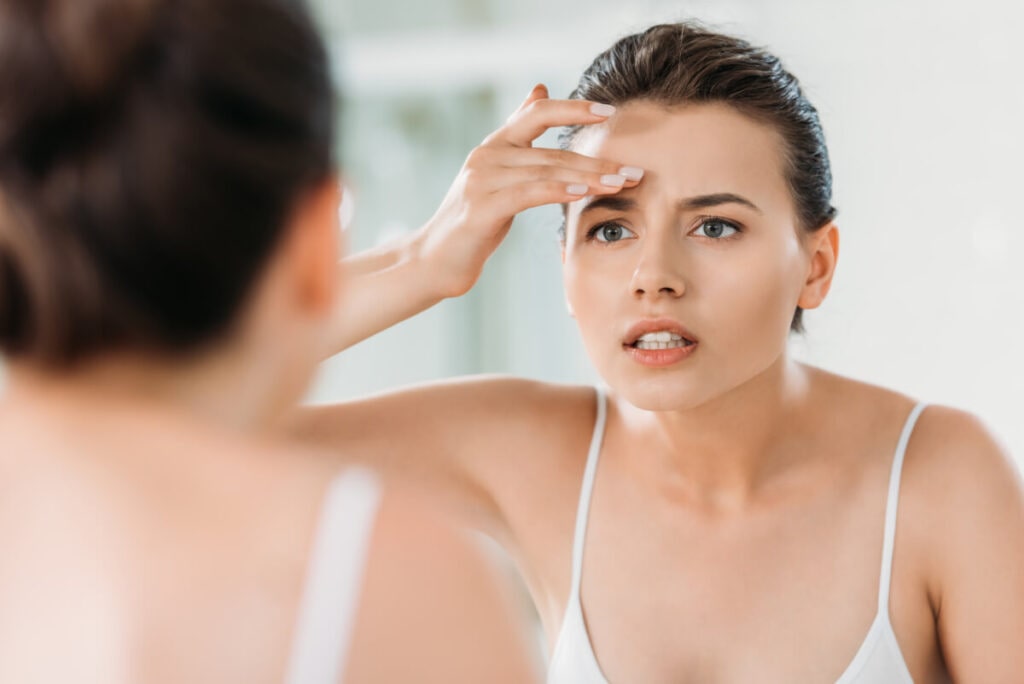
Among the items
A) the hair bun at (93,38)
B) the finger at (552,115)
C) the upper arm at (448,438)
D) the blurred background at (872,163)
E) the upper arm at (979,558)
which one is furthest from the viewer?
the blurred background at (872,163)

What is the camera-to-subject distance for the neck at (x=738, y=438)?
1.40 m

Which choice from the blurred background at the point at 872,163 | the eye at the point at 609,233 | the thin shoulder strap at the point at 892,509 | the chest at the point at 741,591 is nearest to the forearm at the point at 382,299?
the eye at the point at 609,233

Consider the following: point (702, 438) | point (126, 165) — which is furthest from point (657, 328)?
point (126, 165)

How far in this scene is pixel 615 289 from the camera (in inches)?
50.8

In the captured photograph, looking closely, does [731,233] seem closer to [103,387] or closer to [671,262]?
[671,262]

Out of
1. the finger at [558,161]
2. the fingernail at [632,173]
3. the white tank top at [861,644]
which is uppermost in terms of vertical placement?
the finger at [558,161]

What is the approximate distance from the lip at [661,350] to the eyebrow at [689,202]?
0.44ft

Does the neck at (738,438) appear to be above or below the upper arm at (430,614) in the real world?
below

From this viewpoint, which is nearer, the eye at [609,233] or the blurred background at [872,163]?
the eye at [609,233]

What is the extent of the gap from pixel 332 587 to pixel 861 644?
0.89 metres

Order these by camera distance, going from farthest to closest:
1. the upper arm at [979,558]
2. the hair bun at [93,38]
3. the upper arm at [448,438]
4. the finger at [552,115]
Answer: the upper arm at [448,438], the finger at [552,115], the upper arm at [979,558], the hair bun at [93,38]

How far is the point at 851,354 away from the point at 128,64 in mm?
2542

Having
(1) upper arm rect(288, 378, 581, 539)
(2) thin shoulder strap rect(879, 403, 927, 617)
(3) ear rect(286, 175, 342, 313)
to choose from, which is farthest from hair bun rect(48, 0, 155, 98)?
(2) thin shoulder strap rect(879, 403, 927, 617)

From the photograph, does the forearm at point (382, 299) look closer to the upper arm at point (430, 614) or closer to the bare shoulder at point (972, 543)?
the bare shoulder at point (972, 543)
